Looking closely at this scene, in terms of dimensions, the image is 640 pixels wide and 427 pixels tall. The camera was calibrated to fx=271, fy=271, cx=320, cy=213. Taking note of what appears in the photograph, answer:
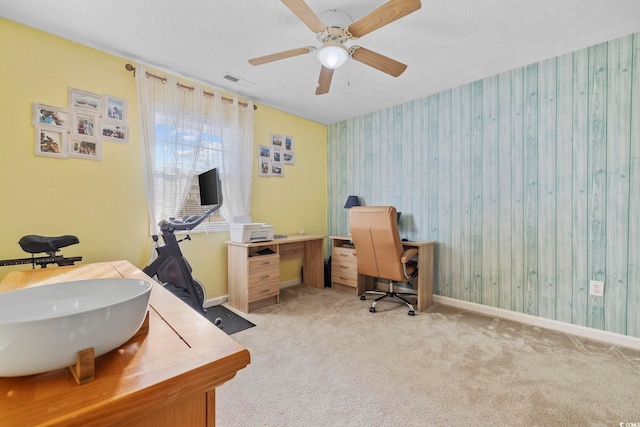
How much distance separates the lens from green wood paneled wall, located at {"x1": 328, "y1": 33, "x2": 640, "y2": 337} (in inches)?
88.5

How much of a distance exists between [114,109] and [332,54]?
2.01 metres

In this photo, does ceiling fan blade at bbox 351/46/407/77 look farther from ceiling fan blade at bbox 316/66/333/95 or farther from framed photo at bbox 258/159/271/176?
framed photo at bbox 258/159/271/176

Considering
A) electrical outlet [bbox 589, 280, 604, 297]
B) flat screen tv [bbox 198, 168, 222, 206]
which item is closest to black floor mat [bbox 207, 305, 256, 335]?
flat screen tv [bbox 198, 168, 222, 206]

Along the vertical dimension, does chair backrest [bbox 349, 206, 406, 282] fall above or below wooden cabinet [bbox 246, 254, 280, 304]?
above

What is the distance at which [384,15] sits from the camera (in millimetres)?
1623

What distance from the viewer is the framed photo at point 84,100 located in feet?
7.36

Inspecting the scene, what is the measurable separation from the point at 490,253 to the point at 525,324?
0.72m

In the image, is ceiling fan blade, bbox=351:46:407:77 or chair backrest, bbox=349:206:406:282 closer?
ceiling fan blade, bbox=351:46:407:77

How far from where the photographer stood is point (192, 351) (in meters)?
0.61

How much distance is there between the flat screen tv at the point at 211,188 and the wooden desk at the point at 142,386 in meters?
1.76

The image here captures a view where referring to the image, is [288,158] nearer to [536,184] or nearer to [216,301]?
[216,301]

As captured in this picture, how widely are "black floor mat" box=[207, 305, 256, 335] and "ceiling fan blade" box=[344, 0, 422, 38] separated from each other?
2572 millimetres

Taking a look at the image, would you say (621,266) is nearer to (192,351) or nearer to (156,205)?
(192,351)

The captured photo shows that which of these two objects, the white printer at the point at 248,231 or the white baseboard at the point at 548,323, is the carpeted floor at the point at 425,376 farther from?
the white printer at the point at 248,231
